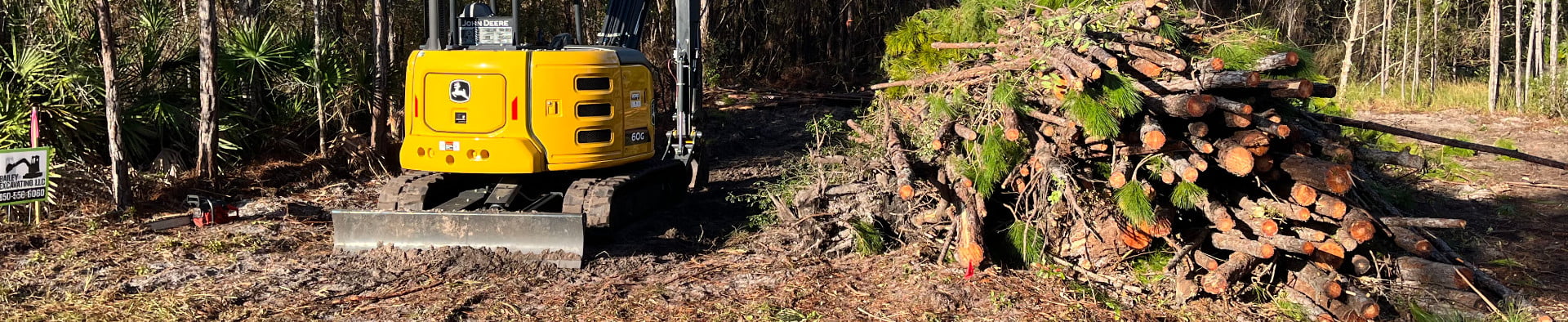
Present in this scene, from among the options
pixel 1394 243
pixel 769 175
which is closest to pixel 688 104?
pixel 769 175

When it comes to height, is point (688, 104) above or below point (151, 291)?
above

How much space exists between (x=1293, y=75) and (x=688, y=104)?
4.69m

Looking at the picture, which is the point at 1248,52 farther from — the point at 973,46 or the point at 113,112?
the point at 113,112

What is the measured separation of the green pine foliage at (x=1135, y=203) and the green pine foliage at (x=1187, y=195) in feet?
0.49

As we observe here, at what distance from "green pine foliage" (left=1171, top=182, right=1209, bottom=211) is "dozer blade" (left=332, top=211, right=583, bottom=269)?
3589 millimetres

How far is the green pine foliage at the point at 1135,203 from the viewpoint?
622cm

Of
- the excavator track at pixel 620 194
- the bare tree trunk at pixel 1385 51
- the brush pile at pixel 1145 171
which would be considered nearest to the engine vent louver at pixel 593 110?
the excavator track at pixel 620 194

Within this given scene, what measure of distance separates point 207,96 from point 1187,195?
7.89 m

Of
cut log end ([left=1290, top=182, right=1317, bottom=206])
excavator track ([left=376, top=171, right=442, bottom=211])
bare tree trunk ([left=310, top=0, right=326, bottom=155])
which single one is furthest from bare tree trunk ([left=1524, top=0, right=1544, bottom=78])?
bare tree trunk ([left=310, top=0, right=326, bottom=155])

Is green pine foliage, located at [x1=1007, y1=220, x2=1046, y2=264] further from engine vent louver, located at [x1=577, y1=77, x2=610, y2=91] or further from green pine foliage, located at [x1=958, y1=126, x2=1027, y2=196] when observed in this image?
engine vent louver, located at [x1=577, y1=77, x2=610, y2=91]

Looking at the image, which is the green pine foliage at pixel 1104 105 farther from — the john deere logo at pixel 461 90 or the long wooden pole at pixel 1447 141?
the john deere logo at pixel 461 90

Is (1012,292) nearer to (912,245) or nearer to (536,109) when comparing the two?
(912,245)

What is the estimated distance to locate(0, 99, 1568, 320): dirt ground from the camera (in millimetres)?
6370

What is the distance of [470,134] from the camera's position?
8055mm
